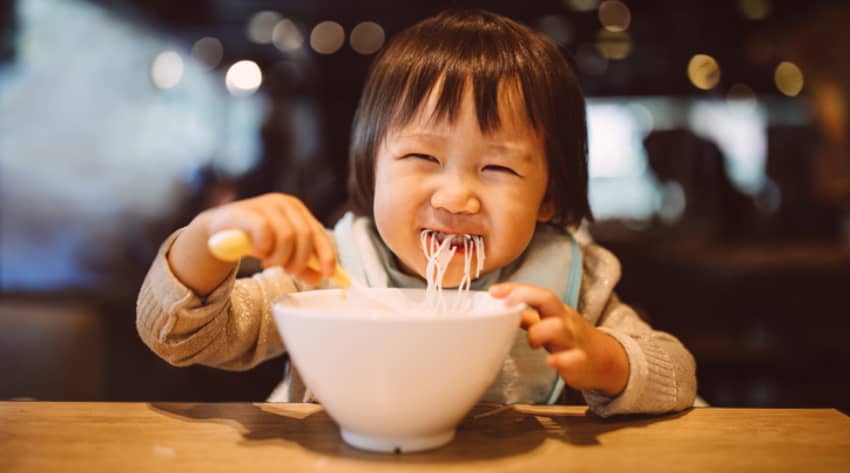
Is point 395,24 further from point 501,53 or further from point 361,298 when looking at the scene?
point 361,298

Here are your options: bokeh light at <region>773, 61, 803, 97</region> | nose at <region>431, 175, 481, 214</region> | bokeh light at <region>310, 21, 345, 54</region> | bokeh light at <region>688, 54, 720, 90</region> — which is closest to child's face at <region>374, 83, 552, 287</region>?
nose at <region>431, 175, 481, 214</region>

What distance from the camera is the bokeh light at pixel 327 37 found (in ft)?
7.29

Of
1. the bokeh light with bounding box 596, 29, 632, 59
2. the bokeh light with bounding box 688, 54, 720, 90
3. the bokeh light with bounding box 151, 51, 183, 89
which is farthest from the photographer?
the bokeh light with bounding box 688, 54, 720, 90

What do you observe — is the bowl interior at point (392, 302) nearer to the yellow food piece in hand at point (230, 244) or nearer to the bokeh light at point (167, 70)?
the yellow food piece in hand at point (230, 244)

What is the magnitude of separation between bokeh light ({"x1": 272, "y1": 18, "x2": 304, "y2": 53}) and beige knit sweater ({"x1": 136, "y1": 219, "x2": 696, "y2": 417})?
1.47 metres

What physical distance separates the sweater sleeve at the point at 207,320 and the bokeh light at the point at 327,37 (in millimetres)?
1490

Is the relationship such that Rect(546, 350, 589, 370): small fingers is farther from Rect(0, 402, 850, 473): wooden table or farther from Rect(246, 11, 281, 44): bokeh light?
Rect(246, 11, 281, 44): bokeh light

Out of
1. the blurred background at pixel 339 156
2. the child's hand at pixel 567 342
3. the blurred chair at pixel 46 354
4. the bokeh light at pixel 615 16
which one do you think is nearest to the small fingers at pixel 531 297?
the child's hand at pixel 567 342

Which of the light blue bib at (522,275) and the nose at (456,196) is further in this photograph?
the light blue bib at (522,275)

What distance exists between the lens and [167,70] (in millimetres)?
2039

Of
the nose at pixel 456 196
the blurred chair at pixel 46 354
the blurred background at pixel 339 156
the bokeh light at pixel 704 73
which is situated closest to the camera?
the nose at pixel 456 196

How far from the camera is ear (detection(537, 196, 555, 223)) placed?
941mm

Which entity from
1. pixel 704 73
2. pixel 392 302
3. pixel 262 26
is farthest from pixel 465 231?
pixel 704 73

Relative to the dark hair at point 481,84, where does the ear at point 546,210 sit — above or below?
below
